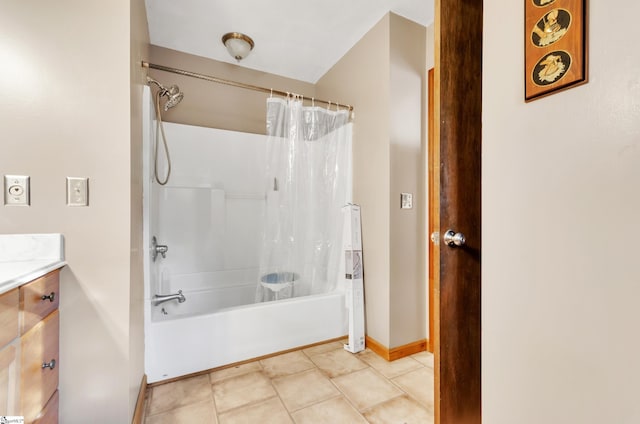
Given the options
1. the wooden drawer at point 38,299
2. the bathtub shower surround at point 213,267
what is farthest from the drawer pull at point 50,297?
the bathtub shower surround at point 213,267

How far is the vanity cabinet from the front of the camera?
0.77 metres

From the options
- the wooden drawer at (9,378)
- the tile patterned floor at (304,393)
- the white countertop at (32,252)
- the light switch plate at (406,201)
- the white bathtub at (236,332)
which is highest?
the light switch plate at (406,201)

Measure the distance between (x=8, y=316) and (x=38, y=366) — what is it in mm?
305

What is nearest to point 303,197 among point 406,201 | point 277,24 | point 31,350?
point 406,201

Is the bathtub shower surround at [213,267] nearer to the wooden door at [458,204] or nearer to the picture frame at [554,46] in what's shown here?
the wooden door at [458,204]

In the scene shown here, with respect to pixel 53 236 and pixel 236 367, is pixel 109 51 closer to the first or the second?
pixel 53 236

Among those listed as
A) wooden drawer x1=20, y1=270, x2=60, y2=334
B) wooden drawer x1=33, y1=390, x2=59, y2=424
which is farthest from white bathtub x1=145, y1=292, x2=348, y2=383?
wooden drawer x1=20, y1=270, x2=60, y2=334

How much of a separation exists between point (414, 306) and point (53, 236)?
86.4 inches

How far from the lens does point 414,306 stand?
82.5 inches

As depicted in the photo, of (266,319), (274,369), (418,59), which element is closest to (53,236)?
(266,319)

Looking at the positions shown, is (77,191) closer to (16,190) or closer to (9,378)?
(16,190)

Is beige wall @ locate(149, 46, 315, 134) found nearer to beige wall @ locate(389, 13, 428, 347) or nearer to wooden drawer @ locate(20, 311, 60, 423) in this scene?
beige wall @ locate(389, 13, 428, 347)

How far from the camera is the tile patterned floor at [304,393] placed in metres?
1.41

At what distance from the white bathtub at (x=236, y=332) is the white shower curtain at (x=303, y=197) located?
18cm
